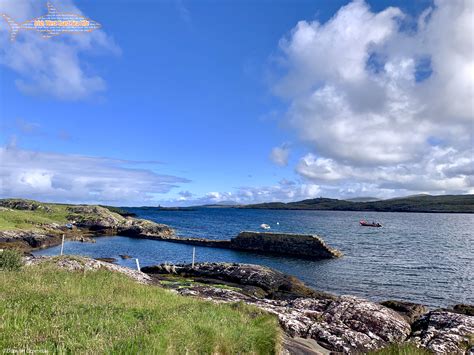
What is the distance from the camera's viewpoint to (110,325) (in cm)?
868

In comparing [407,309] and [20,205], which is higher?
[20,205]

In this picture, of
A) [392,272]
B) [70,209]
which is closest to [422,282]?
[392,272]

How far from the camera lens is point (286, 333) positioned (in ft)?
50.7

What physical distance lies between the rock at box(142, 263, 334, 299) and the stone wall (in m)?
23.8

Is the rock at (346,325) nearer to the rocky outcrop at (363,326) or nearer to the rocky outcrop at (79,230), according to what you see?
the rocky outcrop at (363,326)

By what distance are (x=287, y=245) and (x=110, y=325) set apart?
195 ft

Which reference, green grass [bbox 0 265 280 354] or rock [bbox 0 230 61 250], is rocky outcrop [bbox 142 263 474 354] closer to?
→ green grass [bbox 0 265 280 354]

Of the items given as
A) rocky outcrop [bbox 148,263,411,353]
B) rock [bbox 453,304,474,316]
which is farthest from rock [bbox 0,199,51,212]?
rock [bbox 453,304,474,316]

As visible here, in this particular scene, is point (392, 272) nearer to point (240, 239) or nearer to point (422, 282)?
point (422, 282)

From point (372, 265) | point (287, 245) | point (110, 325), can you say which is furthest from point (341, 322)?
point (287, 245)

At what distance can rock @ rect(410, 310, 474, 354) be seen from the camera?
14.2 m

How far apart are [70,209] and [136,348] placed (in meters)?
126

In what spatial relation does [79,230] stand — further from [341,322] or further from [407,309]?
[341,322]

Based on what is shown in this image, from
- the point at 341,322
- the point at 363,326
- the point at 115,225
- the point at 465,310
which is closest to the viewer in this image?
the point at 363,326
